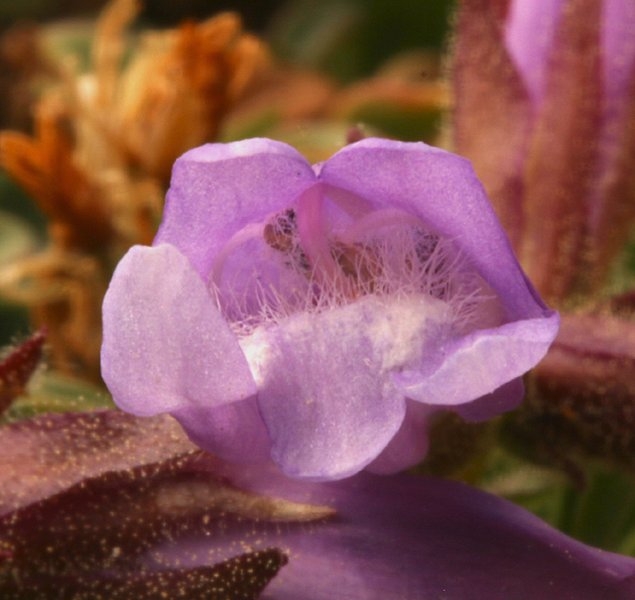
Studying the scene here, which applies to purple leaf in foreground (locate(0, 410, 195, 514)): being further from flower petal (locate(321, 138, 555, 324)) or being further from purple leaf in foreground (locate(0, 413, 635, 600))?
flower petal (locate(321, 138, 555, 324))

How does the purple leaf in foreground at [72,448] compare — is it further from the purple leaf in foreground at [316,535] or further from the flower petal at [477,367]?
the flower petal at [477,367]

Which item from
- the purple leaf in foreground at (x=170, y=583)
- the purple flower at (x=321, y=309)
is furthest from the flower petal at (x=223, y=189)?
the purple leaf in foreground at (x=170, y=583)

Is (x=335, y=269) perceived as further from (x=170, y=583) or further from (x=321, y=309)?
(x=170, y=583)

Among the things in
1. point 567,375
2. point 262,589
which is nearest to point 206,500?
point 262,589

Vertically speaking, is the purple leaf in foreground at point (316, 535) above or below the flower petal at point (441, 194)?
below

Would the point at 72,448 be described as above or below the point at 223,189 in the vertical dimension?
below

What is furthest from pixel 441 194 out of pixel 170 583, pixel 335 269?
pixel 170 583
